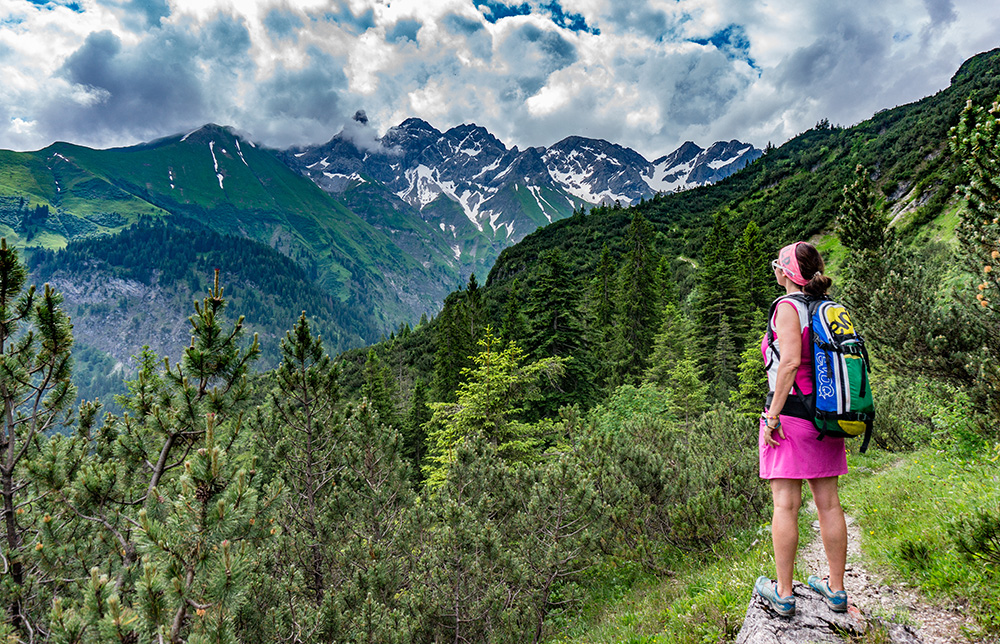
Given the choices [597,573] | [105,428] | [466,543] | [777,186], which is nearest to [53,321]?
[105,428]

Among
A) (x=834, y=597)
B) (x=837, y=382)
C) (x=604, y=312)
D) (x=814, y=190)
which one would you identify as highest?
(x=814, y=190)

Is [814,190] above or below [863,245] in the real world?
above

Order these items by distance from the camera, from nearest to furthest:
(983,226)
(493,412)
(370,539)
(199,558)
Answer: (199,558) < (983,226) < (370,539) < (493,412)

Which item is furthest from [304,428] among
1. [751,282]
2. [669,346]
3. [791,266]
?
Answer: [751,282]

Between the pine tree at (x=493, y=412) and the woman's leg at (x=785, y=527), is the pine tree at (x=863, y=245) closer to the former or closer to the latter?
the woman's leg at (x=785, y=527)

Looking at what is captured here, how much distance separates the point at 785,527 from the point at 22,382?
25.2 feet

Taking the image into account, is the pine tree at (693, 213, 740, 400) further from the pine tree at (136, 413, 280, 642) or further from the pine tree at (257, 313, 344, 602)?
the pine tree at (136, 413, 280, 642)

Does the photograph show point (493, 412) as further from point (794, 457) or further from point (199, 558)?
point (794, 457)

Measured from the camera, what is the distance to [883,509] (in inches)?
226

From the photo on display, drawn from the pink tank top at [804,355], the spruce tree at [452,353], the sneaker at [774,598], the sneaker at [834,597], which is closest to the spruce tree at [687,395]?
the spruce tree at [452,353]

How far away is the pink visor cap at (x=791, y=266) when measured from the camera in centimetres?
335

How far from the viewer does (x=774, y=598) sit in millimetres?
3207

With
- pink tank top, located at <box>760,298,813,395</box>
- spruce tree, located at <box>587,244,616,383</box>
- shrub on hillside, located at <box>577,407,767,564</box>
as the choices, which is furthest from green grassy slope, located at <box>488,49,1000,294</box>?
pink tank top, located at <box>760,298,813,395</box>

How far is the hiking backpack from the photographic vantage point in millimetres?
2848
